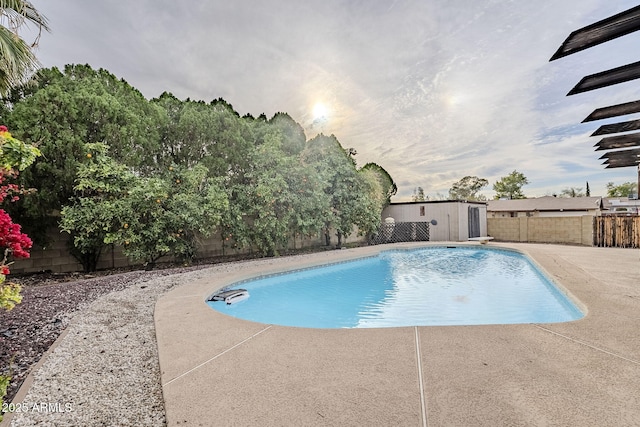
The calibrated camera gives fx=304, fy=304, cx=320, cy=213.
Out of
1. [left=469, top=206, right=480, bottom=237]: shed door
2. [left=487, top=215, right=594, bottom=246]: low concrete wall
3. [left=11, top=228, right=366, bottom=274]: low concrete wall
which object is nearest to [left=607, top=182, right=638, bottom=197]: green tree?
[left=487, top=215, right=594, bottom=246]: low concrete wall

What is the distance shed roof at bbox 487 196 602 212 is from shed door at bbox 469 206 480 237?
12714mm

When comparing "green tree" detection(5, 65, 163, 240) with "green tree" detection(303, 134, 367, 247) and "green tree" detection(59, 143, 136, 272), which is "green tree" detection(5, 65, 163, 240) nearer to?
"green tree" detection(59, 143, 136, 272)

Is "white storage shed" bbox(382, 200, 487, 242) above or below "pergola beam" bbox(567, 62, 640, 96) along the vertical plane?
below

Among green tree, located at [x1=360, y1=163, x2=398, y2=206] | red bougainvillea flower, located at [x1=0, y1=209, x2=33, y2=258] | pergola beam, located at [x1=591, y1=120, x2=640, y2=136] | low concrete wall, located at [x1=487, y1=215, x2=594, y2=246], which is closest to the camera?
red bougainvillea flower, located at [x1=0, y1=209, x2=33, y2=258]

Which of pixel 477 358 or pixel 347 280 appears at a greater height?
pixel 477 358

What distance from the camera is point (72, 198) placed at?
291 inches

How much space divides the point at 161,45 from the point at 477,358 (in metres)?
10.7

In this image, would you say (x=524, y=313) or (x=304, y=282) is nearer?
(x=524, y=313)

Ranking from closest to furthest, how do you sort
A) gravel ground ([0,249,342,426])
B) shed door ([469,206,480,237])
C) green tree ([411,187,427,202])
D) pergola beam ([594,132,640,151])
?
gravel ground ([0,249,342,426]), pergola beam ([594,132,640,151]), shed door ([469,206,480,237]), green tree ([411,187,427,202])

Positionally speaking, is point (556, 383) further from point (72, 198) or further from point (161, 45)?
point (161, 45)

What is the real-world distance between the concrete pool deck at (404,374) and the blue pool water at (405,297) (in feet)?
5.77

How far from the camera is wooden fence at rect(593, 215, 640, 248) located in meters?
12.7

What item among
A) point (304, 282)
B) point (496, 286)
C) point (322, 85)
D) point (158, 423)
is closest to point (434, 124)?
point (322, 85)

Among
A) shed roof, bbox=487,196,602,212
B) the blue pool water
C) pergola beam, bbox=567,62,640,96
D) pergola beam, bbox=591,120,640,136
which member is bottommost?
the blue pool water
